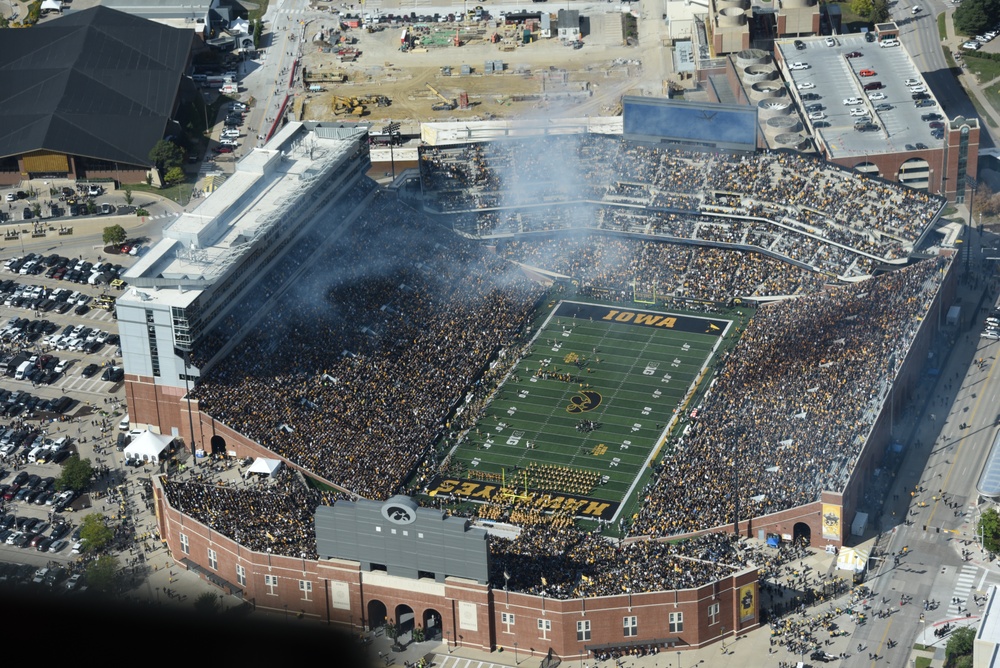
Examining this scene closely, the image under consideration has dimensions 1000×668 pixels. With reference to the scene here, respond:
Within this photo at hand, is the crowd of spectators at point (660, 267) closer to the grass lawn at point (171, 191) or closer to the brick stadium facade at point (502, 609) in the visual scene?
the grass lawn at point (171, 191)

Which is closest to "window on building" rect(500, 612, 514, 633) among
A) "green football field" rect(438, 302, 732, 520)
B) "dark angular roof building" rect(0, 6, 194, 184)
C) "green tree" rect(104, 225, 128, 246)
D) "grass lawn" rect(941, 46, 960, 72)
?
"green football field" rect(438, 302, 732, 520)

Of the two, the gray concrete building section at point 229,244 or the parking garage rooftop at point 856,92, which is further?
the parking garage rooftop at point 856,92

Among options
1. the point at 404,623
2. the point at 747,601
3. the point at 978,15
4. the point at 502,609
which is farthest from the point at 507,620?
the point at 978,15

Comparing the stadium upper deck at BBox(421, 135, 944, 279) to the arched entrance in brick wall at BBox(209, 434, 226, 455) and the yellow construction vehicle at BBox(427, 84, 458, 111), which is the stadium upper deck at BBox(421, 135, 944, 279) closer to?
the yellow construction vehicle at BBox(427, 84, 458, 111)

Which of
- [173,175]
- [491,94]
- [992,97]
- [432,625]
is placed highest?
[992,97]

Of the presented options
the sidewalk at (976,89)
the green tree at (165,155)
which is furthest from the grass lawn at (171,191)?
the sidewalk at (976,89)

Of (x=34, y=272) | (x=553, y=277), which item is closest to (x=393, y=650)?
(x=553, y=277)

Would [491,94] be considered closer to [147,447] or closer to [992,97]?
[992,97]
